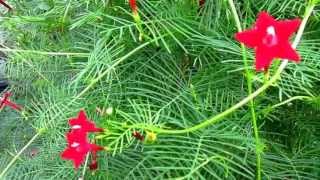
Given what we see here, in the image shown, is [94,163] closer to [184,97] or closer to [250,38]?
[184,97]

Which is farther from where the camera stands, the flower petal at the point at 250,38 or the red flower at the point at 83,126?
the red flower at the point at 83,126

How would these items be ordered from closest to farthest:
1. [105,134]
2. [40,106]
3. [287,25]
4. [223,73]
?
1. [287,25]
2. [105,134]
3. [223,73]
4. [40,106]

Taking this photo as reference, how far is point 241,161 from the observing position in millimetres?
725

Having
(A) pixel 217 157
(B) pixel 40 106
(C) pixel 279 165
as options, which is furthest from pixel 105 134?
(B) pixel 40 106

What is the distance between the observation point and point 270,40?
0.52 m

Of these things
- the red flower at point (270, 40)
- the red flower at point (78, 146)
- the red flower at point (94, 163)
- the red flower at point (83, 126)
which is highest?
the red flower at point (270, 40)

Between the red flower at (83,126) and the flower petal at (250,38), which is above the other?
the flower petal at (250,38)

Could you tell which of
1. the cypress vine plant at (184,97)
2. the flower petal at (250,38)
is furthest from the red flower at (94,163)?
the flower petal at (250,38)

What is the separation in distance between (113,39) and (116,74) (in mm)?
49

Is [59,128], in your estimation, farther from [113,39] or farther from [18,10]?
[18,10]

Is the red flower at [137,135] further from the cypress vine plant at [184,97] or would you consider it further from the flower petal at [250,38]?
the flower petal at [250,38]

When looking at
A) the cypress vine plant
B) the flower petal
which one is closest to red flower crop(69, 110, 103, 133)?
the cypress vine plant

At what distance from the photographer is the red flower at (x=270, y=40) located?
1.70 feet

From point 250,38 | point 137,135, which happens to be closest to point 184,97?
point 137,135
